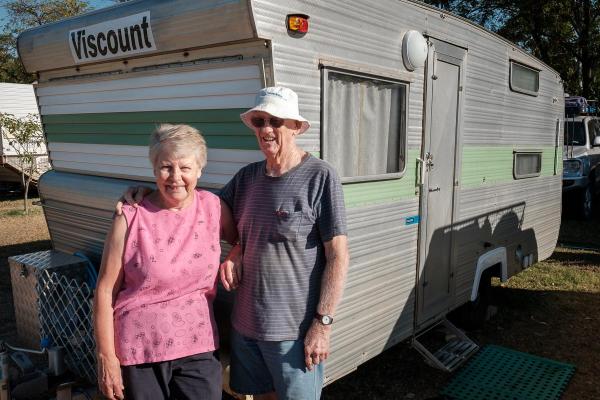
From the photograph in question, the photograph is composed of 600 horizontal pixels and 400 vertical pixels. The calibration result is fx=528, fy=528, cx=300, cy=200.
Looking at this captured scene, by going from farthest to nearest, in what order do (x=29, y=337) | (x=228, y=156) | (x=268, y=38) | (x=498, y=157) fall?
(x=498, y=157)
(x=29, y=337)
(x=228, y=156)
(x=268, y=38)

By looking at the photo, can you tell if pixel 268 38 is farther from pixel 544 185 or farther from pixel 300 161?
pixel 544 185

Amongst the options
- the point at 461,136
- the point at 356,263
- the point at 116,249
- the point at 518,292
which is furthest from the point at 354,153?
the point at 518,292

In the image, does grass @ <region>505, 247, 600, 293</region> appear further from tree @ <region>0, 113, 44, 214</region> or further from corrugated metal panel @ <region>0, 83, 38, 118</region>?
corrugated metal panel @ <region>0, 83, 38, 118</region>

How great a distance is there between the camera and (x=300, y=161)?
2.18m

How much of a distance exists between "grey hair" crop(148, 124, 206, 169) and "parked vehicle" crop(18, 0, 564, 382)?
0.49m

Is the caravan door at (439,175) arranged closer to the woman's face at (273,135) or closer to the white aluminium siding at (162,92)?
the white aluminium siding at (162,92)

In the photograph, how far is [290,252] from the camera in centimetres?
213

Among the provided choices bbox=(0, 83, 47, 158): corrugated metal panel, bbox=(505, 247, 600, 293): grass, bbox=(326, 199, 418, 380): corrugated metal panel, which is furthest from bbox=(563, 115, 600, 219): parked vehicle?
bbox=(0, 83, 47, 158): corrugated metal panel

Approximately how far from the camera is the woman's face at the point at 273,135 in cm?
214

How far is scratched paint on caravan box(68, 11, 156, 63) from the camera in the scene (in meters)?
2.85

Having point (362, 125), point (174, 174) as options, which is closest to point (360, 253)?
point (362, 125)

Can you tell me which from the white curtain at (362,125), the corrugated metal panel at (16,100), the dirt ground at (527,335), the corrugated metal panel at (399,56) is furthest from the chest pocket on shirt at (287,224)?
the corrugated metal panel at (16,100)

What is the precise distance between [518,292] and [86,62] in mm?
4998

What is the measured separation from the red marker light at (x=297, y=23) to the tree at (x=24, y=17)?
22215 mm
